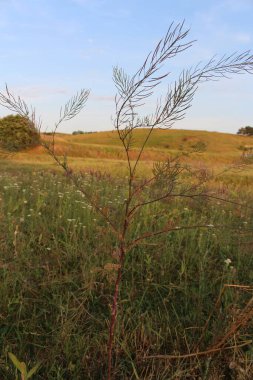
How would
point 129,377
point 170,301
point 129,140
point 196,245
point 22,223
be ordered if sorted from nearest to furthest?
1. point 129,140
2. point 129,377
3. point 170,301
4. point 196,245
5. point 22,223

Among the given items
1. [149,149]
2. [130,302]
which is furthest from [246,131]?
[130,302]

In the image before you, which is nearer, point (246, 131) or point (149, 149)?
point (149, 149)

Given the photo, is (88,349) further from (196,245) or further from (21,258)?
(196,245)

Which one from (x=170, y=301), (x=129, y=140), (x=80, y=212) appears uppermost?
(x=129, y=140)

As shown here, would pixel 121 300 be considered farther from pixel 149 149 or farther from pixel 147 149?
pixel 149 149

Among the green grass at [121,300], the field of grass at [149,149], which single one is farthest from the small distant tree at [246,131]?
the green grass at [121,300]

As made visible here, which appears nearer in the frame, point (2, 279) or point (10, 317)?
point (10, 317)

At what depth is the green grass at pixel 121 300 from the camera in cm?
292

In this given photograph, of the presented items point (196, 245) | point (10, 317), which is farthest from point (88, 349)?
point (196, 245)

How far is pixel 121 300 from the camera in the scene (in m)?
3.45

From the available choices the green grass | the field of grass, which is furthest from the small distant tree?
the green grass

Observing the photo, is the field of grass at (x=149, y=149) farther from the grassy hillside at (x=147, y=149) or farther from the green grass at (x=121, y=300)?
the green grass at (x=121, y=300)

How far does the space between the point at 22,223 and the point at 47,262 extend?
149 centimetres

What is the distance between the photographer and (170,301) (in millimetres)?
3693
